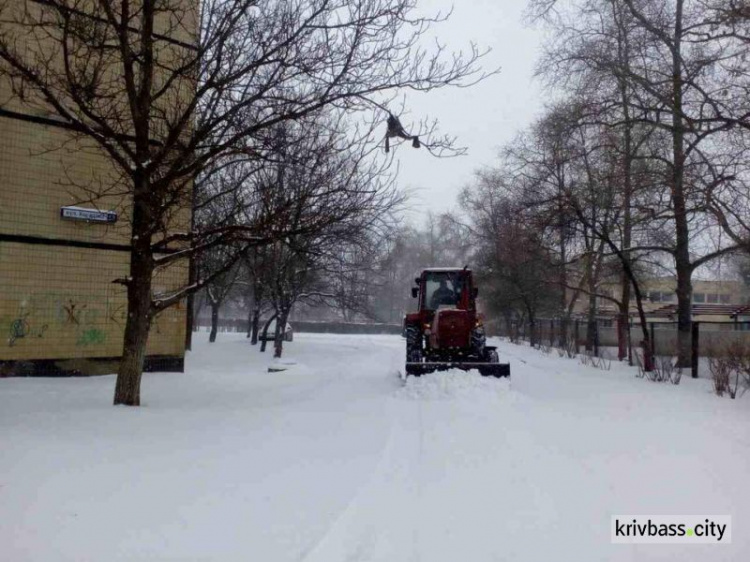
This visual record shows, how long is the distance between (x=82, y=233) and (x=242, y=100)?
22.0 feet

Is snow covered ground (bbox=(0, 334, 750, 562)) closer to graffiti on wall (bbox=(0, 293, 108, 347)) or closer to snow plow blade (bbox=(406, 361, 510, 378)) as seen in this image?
snow plow blade (bbox=(406, 361, 510, 378))

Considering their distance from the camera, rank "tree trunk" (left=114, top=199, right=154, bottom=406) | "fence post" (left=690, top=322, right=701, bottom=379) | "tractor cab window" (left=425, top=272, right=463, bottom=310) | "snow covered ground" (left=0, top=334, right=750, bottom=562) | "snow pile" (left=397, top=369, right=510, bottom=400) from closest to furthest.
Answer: "snow covered ground" (left=0, top=334, right=750, bottom=562) < "tree trunk" (left=114, top=199, right=154, bottom=406) < "snow pile" (left=397, top=369, right=510, bottom=400) < "fence post" (left=690, top=322, right=701, bottom=379) < "tractor cab window" (left=425, top=272, right=463, bottom=310)

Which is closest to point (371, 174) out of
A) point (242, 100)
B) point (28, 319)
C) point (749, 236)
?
point (242, 100)

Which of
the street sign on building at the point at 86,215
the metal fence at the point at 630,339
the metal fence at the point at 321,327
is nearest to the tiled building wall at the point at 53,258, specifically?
the street sign on building at the point at 86,215

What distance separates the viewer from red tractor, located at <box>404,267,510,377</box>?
13.6 metres

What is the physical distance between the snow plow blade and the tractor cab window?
362cm

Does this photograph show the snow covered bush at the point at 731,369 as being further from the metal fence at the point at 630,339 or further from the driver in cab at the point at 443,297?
the driver in cab at the point at 443,297

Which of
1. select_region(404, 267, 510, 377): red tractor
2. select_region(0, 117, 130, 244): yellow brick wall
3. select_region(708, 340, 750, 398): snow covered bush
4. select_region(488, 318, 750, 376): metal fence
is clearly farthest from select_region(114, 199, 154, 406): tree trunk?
select_region(488, 318, 750, 376): metal fence

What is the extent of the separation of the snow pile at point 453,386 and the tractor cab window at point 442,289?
404 cm

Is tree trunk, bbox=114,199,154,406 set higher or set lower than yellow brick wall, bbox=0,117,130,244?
lower

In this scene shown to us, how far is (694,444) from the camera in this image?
25.2 ft

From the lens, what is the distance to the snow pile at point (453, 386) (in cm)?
1193

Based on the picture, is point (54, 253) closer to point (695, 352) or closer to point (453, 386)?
point (453, 386)

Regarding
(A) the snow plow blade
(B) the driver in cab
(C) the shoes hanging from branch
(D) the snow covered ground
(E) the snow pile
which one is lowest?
(D) the snow covered ground
